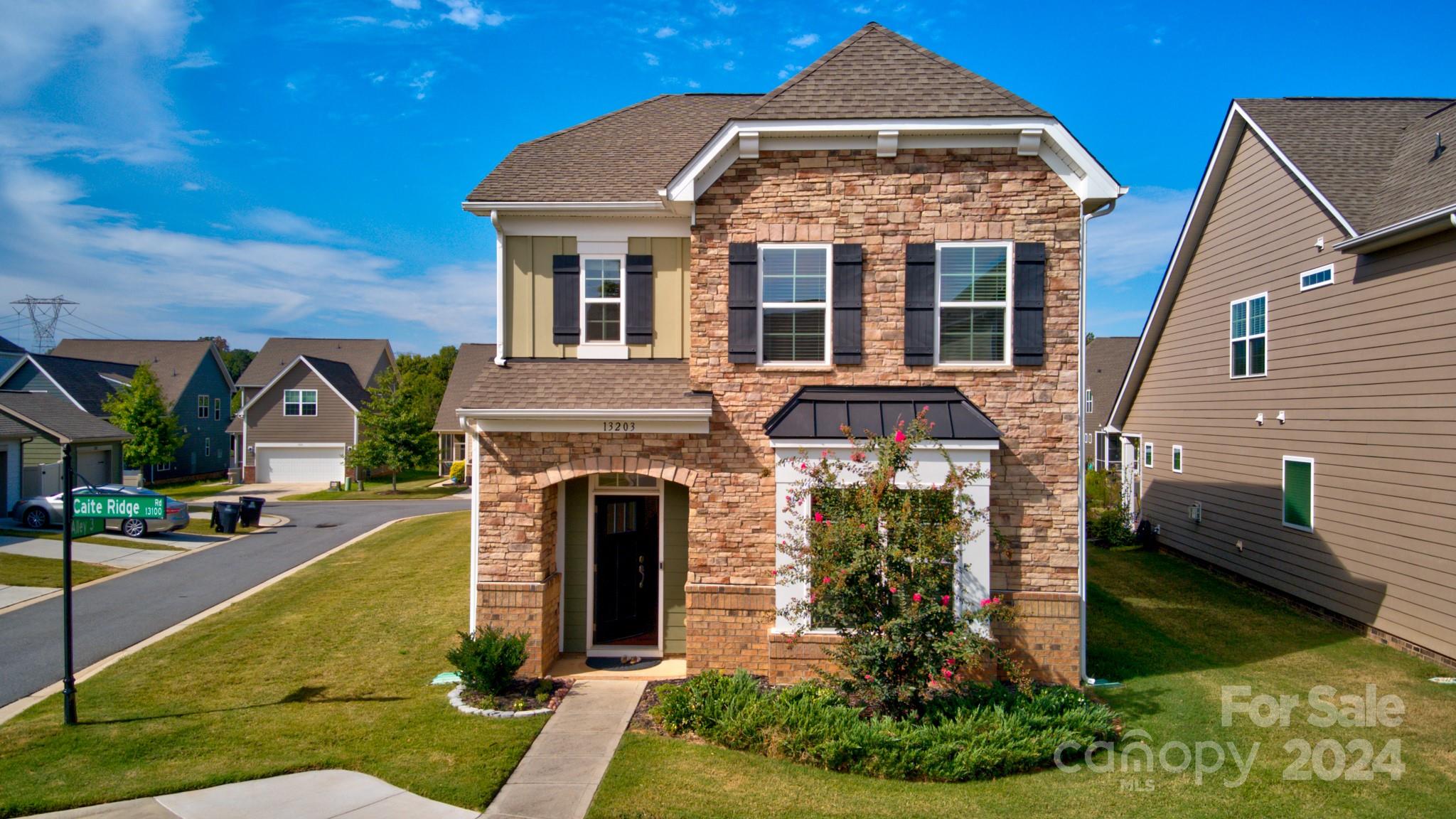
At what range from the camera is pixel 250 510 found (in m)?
22.9

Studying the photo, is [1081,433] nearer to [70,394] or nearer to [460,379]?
[460,379]

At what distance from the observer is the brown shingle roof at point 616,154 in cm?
1040

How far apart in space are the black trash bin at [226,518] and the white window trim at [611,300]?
17.8m

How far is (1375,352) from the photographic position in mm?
10969

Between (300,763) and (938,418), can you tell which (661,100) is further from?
(300,763)

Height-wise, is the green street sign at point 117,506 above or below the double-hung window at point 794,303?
below

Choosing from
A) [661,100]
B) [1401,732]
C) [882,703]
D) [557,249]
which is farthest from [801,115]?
[1401,732]

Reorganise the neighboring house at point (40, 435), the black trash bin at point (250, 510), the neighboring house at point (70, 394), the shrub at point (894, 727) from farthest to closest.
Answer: the neighboring house at point (70, 394)
the neighboring house at point (40, 435)
the black trash bin at point (250, 510)
the shrub at point (894, 727)

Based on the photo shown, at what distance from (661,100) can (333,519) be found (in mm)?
19786

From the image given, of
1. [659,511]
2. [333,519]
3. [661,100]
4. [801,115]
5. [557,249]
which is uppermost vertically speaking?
[661,100]

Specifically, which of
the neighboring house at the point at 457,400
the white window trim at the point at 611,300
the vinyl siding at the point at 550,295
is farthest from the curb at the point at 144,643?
the neighboring house at the point at 457,400

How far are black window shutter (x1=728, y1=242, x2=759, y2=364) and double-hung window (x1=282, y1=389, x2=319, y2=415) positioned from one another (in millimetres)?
33911

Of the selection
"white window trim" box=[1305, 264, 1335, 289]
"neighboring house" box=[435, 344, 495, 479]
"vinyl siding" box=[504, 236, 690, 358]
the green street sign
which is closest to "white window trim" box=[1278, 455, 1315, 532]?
"white window trim" box=[1305, 264, 1335, 289]

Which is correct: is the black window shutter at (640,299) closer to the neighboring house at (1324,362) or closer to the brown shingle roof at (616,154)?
the brown shingle roof at (616,154)
